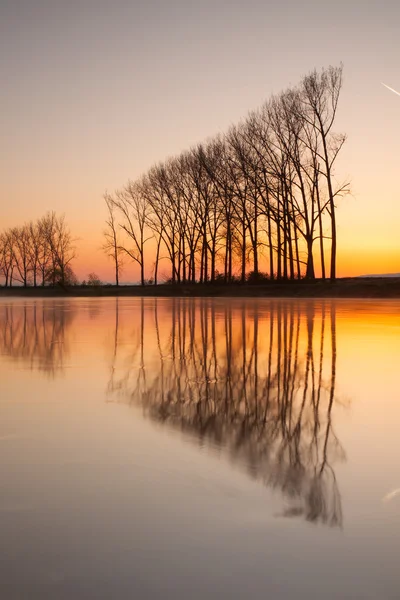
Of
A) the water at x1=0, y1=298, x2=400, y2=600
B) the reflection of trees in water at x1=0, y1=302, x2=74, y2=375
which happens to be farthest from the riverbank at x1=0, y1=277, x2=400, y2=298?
the water at x1=0, y1=298, x2=400, y2=600

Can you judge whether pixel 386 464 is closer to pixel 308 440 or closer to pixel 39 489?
pixel 308 440

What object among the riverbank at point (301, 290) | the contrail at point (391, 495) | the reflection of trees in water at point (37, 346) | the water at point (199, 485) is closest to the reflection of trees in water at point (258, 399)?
the water at point (199, 485)

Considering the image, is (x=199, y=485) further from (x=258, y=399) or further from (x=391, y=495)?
(x=258, y=399)

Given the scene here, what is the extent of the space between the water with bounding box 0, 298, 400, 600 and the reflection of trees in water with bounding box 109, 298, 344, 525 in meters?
0.02

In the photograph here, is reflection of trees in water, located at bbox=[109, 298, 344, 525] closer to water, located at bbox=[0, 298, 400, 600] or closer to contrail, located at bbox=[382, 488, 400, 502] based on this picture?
water, located at bbox=[0, 298, 400, 600]

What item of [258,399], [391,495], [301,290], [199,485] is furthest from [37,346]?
[301,290]

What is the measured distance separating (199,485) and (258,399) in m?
2.43

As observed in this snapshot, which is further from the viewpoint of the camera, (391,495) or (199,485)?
(199,485)

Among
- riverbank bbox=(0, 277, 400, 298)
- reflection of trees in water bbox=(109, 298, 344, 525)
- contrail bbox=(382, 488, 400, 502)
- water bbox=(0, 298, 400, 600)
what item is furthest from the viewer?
riverbank bbox=(0, 277, 400, 298)

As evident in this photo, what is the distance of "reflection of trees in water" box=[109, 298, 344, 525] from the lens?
327 cm

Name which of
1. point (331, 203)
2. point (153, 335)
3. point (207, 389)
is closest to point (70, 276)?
point (331, 203)

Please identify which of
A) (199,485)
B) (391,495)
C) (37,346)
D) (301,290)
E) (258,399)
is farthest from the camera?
(301,290)

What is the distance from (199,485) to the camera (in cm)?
312

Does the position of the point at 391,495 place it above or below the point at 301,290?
below
